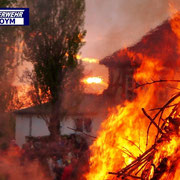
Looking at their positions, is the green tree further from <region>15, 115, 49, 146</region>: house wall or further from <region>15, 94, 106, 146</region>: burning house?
<region>15, 115, 49, 146</region>: house wall

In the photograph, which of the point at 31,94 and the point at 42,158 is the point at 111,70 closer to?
the point at 42,158

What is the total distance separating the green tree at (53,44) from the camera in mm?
16172

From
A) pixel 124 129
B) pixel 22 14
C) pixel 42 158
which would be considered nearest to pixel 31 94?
pixel 22 14

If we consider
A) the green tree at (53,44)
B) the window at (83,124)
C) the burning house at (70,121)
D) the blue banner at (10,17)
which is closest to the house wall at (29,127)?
the burning house at (70,121)

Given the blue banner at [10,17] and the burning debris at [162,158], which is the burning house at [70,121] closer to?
the blue banner at [10,17]

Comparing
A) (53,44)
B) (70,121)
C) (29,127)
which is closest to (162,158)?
(53,44)

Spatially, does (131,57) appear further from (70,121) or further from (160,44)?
(70,121)

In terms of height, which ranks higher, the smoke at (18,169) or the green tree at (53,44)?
the green tree at (53,44)

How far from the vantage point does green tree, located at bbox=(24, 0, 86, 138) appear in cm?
1617

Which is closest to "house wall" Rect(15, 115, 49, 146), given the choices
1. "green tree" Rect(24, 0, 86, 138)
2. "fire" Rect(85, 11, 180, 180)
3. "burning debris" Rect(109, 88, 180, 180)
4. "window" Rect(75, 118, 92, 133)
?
"window" Rect(75, 118, 92, 133)

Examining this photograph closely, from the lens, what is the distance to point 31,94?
17.3 meters

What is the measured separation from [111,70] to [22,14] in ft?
21.3

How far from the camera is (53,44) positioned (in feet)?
53.3

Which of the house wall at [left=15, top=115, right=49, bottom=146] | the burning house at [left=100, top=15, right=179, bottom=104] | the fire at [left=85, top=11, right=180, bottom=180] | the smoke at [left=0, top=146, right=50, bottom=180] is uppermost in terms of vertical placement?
the burning house at [left=100, top=15, right=179, bottom=104]
